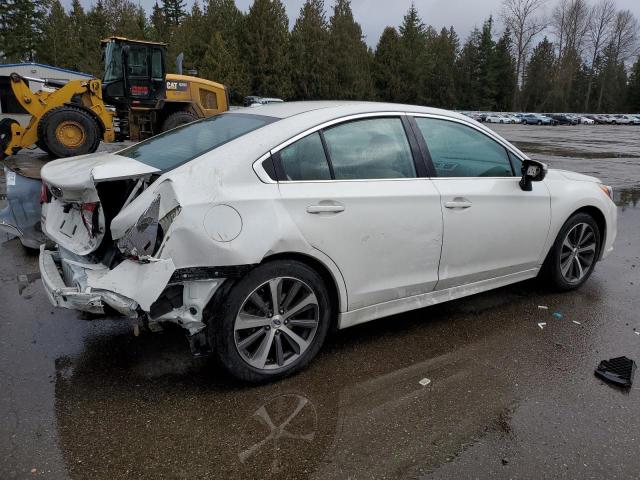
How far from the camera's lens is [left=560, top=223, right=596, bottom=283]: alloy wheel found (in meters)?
4.60

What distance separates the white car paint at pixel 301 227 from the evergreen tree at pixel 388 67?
6609 centimetres

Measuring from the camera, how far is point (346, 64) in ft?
201

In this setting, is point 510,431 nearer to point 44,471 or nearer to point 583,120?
point 44,471

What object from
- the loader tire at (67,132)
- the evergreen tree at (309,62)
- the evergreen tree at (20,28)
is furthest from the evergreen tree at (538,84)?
the loader tire at (67,132)

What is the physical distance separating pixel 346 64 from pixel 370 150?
61.1 meters

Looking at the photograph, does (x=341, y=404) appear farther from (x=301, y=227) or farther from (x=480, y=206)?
(x=480, y=206)

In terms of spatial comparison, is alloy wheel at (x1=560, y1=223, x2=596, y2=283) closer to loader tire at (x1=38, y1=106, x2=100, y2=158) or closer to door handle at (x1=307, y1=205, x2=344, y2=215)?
door handle at (x1=307, y1=205, x2=344, y2=215)

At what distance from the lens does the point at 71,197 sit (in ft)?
10.7

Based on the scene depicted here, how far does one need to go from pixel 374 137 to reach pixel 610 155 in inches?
731

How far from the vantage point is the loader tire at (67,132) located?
38.4 ft

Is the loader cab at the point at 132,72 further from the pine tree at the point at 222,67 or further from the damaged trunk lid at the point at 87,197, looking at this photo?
the pine tree at the point at 222,67

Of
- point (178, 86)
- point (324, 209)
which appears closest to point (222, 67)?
point (178, 86)

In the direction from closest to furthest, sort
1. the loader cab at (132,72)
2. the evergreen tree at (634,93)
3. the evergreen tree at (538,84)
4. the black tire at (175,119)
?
the loader cab at (132,72)
the black tire at (175,119)
the evergreen tree at (538,84)
the evergreen tree at (634,93)

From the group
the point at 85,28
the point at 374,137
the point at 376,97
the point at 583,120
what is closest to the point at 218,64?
the point at 85,28
